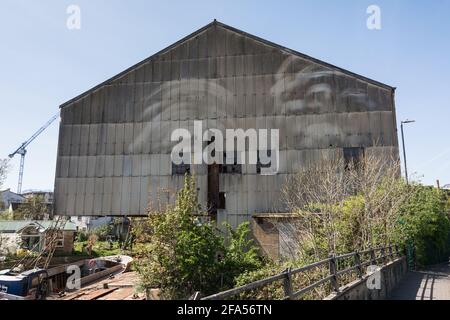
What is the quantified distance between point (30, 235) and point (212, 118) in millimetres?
21920

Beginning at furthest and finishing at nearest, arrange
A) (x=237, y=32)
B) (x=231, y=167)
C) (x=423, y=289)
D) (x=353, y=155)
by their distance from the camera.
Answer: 1. (x=237, y=32)
2. (x=231, y=167)
3. (x=353, y=155)
4. (x=423, y=289)

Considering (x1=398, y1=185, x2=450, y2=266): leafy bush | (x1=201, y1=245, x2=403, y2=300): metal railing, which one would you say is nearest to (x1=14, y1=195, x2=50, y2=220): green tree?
(x1=398, y1=185, x2=450, y2=266): leafy bush

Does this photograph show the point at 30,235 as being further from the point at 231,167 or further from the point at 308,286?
the point at 308,286

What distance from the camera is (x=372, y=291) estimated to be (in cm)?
1061

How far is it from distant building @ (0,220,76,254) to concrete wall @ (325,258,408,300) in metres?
27.0

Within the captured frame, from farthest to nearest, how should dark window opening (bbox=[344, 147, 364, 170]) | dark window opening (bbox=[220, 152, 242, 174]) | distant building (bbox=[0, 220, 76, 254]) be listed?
distant building (bbox=[0, 220, 76, 254]), dark window opening (bbox=[220, 152, 242, 174]), dark window opening (bbox=[344, 147, 364, 170])

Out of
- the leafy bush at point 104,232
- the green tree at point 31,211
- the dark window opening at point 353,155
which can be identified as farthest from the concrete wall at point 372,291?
the green tree at point 31,211

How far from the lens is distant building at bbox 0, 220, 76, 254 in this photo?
32594 mm

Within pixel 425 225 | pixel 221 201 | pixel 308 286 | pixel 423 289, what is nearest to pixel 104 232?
pixel 221 201

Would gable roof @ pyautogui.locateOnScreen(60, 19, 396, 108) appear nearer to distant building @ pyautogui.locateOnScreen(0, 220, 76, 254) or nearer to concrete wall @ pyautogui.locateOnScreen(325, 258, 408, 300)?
concrete wall @ pyautogui.locateOnScreen(325, 258, 408, 300)

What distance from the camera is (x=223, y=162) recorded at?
2288cm

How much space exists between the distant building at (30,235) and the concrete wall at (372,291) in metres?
27.0

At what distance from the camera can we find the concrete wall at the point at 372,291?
333 inches

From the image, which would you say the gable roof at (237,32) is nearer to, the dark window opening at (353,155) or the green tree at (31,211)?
the dark window opening at (353,155)
